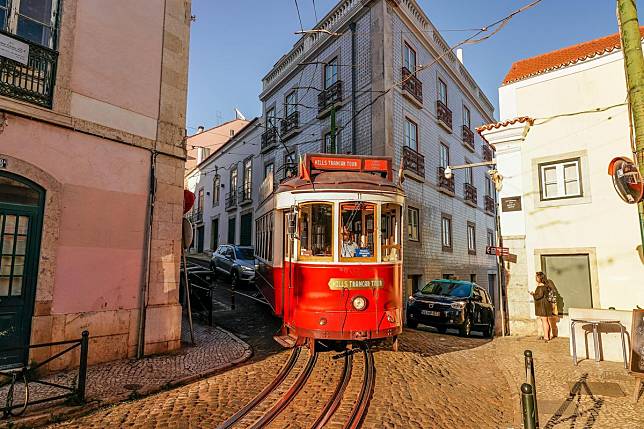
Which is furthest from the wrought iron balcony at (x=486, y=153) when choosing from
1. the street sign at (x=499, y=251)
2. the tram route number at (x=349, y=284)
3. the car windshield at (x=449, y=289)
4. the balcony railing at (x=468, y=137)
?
the tram route number at (x=349, y=284)

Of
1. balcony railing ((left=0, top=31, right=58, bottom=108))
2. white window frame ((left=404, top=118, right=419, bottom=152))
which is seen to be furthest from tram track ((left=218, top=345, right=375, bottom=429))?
white window frame ((left=404, top=118, right=419, bottom=152))

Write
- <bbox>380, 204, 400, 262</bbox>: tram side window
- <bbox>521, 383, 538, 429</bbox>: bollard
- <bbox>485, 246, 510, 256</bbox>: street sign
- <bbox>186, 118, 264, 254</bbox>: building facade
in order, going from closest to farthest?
<bbox>521, 383, 538, 429</bbox>: bollard, <bbox>380, 204, 400, 262</bbox>: tram side window, <bbox>485, 246, 510, 256</bbox>: street sign, <bbox>186, 118, 264, 254</bbox>: building facade

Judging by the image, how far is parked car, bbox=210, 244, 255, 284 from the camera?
15888mm

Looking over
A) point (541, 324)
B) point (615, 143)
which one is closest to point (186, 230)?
point (541, 324)

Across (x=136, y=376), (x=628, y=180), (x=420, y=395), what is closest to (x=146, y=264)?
(x=136, y=376)

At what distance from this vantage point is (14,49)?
628cm

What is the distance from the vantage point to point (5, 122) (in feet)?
19.9

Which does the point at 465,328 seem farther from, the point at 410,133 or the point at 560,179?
the point at 410,133

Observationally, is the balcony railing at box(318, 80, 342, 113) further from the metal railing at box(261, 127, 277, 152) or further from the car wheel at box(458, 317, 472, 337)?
the car wheel at box(458, 317, 472, 337)

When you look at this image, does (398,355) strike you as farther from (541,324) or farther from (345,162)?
(541,324)

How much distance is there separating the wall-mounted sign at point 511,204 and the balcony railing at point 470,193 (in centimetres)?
1017

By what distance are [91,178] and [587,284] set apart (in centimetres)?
1098

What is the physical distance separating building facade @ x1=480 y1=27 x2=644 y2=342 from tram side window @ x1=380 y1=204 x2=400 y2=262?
4921 mm

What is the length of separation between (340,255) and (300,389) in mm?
2192
